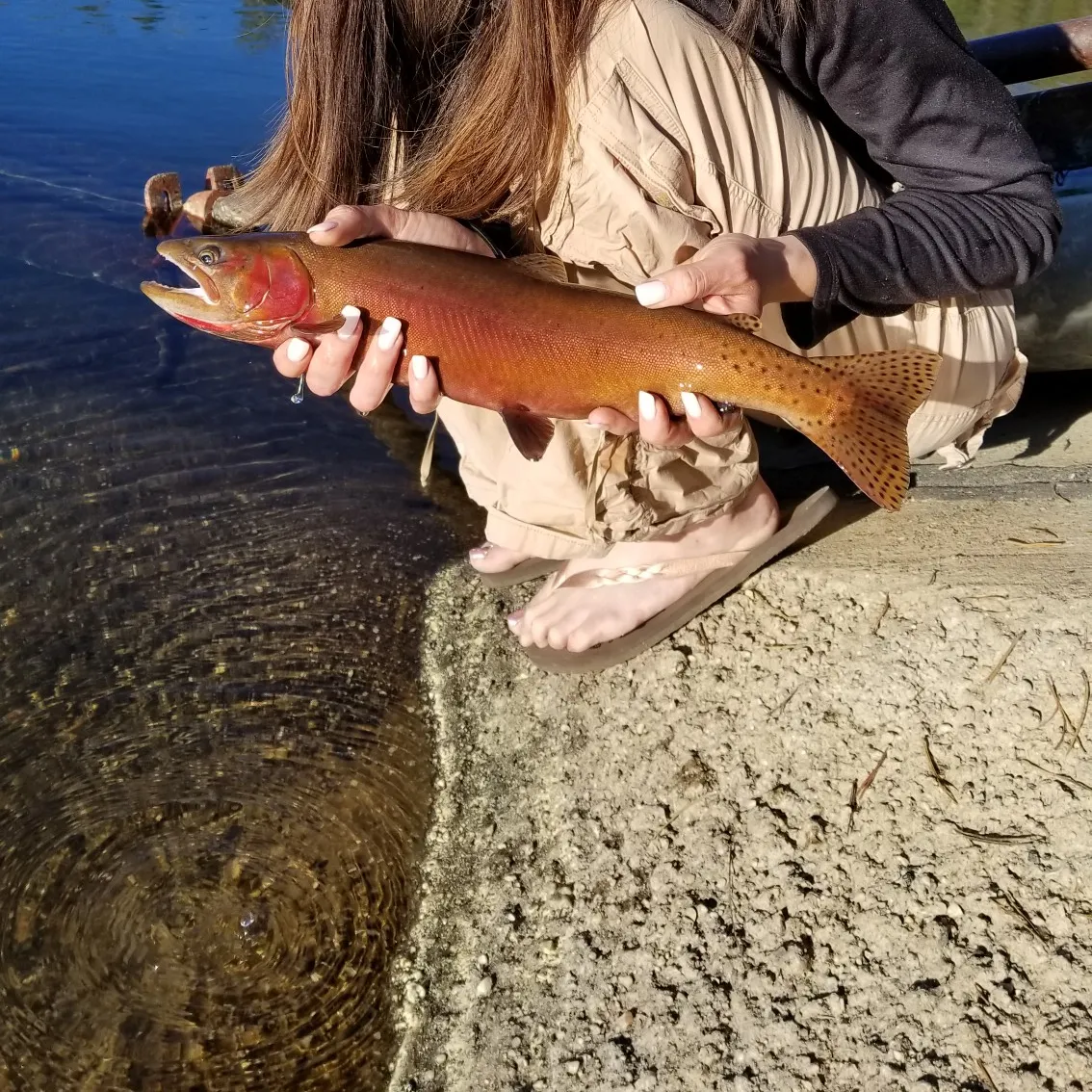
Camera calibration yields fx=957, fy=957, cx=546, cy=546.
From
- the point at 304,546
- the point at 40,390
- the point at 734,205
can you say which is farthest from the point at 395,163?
the point at 40,390

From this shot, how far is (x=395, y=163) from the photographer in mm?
2486

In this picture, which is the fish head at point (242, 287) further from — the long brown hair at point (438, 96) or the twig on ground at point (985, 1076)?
the twig on ground at point (985, 1076)

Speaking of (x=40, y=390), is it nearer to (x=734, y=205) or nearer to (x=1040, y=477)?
(x=734, y=205)

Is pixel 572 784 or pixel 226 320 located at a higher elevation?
pixel 226 320

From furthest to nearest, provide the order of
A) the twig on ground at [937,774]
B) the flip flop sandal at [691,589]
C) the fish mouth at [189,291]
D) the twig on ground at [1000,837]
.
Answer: the flip flop sandal at [691,589]
the fish mouth at [189,291]
the twig on ground at [937,774]
the twig on ground at [1000,837]

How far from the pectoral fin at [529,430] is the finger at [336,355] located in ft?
1.22

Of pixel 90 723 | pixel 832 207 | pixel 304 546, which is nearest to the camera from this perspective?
A: pixel 832 207

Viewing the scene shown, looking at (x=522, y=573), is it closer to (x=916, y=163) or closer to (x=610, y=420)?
(x=610, y=420)

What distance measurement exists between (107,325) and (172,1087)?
3974 millimetres

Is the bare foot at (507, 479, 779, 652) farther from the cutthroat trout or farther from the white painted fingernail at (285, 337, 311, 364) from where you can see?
the white painted fingernail at (285, 337, 311, 364)

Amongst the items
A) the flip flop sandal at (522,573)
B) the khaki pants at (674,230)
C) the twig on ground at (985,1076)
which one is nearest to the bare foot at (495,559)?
the flip flop sandal at (522,573)

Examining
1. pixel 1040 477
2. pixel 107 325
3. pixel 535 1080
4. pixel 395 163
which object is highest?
pixel 395 163

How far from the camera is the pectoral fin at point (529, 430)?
2.24m

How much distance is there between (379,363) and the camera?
2146 mm
